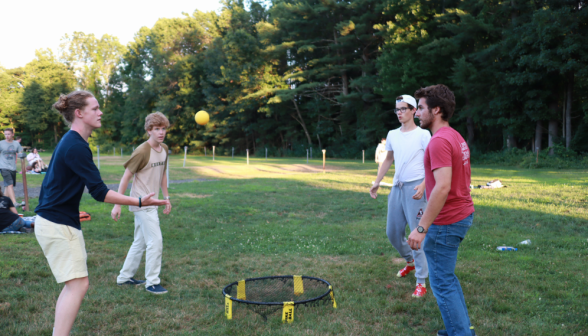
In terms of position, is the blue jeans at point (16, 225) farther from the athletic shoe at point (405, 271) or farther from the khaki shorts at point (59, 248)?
the athletic shoe at point (405, 271)

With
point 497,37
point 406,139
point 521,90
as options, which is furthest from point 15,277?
point 497,37

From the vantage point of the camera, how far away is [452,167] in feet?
10.1

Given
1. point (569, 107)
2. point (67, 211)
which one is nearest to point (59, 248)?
point (67, 211)

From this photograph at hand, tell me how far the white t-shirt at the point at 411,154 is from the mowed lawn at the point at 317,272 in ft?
4.48

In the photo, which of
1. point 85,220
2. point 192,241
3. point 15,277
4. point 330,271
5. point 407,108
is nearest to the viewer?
point 407,108

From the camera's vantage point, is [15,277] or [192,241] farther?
[192,241]

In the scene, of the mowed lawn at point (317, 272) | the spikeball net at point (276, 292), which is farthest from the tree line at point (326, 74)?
the spikeball net at point (276, 292)

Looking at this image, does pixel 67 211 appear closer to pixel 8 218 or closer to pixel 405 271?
pixel 405 271

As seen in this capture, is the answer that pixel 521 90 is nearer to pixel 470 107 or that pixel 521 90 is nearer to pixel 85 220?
pixel 470 107

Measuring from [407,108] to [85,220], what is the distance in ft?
24.4

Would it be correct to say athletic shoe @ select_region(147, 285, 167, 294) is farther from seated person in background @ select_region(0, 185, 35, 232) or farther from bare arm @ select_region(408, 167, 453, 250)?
seated person in background @ select_region(0, 185, 35, 232)

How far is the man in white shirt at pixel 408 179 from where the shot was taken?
187 inches

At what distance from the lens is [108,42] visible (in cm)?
7081

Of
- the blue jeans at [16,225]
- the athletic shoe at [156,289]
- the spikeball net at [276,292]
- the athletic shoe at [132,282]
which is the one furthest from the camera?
the blue jeans at [16,225]
